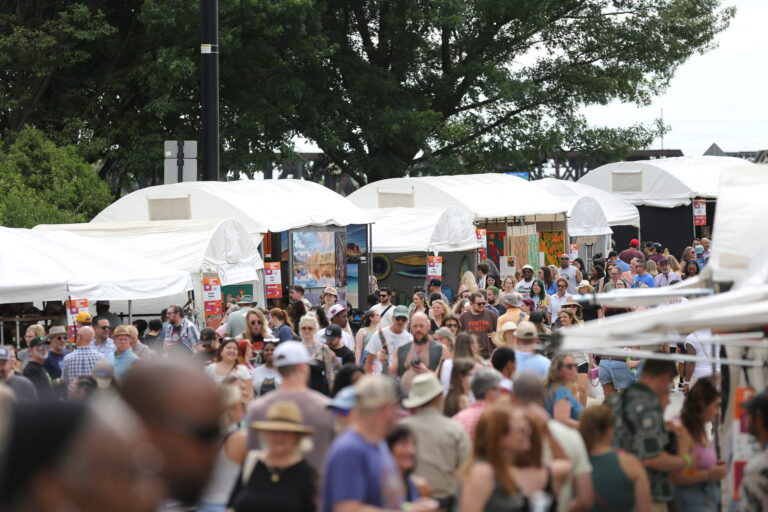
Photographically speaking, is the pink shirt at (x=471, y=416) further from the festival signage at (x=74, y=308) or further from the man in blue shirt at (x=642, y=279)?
the man in blue shirt at (x=642, y=279)

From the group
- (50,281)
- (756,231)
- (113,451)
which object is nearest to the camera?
(113,451)

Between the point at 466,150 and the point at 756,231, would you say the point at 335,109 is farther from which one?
the point at 756,231

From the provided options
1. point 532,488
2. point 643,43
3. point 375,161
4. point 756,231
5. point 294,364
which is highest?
point 643,43

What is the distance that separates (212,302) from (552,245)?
49.6 ft

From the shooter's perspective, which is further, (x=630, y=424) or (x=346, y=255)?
(x=346, y=255)

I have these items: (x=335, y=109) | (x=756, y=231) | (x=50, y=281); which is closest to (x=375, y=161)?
(x=335, y=109)

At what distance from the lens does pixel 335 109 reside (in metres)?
34.8

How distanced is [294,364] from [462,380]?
1.83 m

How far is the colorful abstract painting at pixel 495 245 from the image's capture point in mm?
27969

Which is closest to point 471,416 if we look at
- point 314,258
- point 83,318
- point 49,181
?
point 83,318

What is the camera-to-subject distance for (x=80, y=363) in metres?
11.2

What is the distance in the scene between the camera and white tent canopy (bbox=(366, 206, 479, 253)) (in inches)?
959

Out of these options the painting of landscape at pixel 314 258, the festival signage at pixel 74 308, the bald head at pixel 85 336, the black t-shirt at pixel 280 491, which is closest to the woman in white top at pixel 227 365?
the bald head at pixel 85 336

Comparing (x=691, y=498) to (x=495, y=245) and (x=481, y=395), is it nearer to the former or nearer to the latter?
(x=481, y=395)
